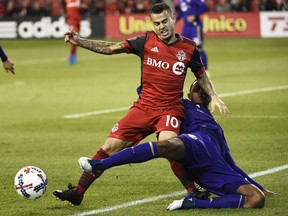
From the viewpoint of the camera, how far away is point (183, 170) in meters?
9.58

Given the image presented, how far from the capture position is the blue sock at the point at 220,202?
9062 mm

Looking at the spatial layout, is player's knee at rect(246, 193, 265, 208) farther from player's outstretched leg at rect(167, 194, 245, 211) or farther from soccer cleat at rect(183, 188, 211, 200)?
soccer cleat at rect(183, 188, 211, 200)

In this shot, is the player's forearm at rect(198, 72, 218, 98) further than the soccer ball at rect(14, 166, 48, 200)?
Yes

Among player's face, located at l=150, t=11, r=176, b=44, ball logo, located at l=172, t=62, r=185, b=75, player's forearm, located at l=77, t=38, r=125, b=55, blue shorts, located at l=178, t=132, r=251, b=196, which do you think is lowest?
blue shorts, located at l=178, t=132, r=251, b=196

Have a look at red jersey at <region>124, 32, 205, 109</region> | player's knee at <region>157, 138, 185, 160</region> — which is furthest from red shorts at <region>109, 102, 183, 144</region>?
player's knee at <region>157, 138, 185, 160</region>

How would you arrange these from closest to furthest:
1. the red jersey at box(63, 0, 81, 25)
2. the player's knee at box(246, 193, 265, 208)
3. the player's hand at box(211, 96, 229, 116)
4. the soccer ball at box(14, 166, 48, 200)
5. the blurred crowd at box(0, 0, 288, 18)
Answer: the player's knee at box(246, 193, 265, 208) → the soccer ball at box(14, 166, 48, 200) → the player's hand at box(211, 96, 229, 116) → the red jersey at box(63, 0, 81, 25) → the blurred crowd at box(0, 0, 288, 18)

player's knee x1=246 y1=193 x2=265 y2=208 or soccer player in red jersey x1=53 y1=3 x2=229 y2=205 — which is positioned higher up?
soccer player in red jersey x1=53 y1=3 x2=229 y2=205

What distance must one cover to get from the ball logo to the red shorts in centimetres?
40

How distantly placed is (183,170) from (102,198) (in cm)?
101

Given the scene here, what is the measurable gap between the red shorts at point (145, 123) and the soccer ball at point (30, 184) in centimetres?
98

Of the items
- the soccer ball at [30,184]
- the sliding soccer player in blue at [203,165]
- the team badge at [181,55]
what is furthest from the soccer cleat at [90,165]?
the team badge at [181,55]

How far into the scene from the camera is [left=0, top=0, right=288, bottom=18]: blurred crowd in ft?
128

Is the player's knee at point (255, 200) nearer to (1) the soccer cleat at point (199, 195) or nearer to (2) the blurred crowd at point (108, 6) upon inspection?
(1) the soccer cleat at point (199, 195)

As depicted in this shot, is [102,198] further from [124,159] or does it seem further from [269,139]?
[269,139]
